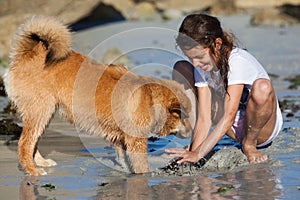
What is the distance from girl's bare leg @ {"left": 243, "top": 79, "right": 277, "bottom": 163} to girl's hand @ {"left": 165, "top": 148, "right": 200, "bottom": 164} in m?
0.61

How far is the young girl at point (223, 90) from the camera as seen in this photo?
5.36 m

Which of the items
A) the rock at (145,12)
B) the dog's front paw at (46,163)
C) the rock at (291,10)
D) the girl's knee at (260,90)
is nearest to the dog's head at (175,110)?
the girl's knee at (260,90)

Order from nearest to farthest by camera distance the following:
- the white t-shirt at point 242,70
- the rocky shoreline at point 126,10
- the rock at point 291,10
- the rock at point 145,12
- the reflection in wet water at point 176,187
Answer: the reflection in wet water at point 176,187
the white t-shirt at point 242,70
the rocky shoreline at point 126,10
the rock at point 291,10
the rock at point 145,12

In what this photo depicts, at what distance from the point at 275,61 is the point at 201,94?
7.33 m

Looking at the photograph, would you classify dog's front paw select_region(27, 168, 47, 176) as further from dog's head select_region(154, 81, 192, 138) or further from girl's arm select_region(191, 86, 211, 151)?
girl's arm select_region(191, 86, 211, 151)

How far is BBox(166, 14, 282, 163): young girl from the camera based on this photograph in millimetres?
5359

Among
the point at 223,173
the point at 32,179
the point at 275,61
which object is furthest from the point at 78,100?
the point at 275,61

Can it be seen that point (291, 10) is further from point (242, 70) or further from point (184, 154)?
point (184, 154)

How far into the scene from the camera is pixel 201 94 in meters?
5.97

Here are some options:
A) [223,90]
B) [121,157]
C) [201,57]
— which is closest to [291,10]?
[223,90]

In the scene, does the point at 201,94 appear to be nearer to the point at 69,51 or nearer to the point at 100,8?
the point at 69,51

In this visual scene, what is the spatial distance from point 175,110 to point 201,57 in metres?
0.76

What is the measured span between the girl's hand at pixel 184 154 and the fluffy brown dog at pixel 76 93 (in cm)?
53

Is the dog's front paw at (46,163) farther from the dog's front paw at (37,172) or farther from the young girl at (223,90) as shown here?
the young girl at (223,90)
